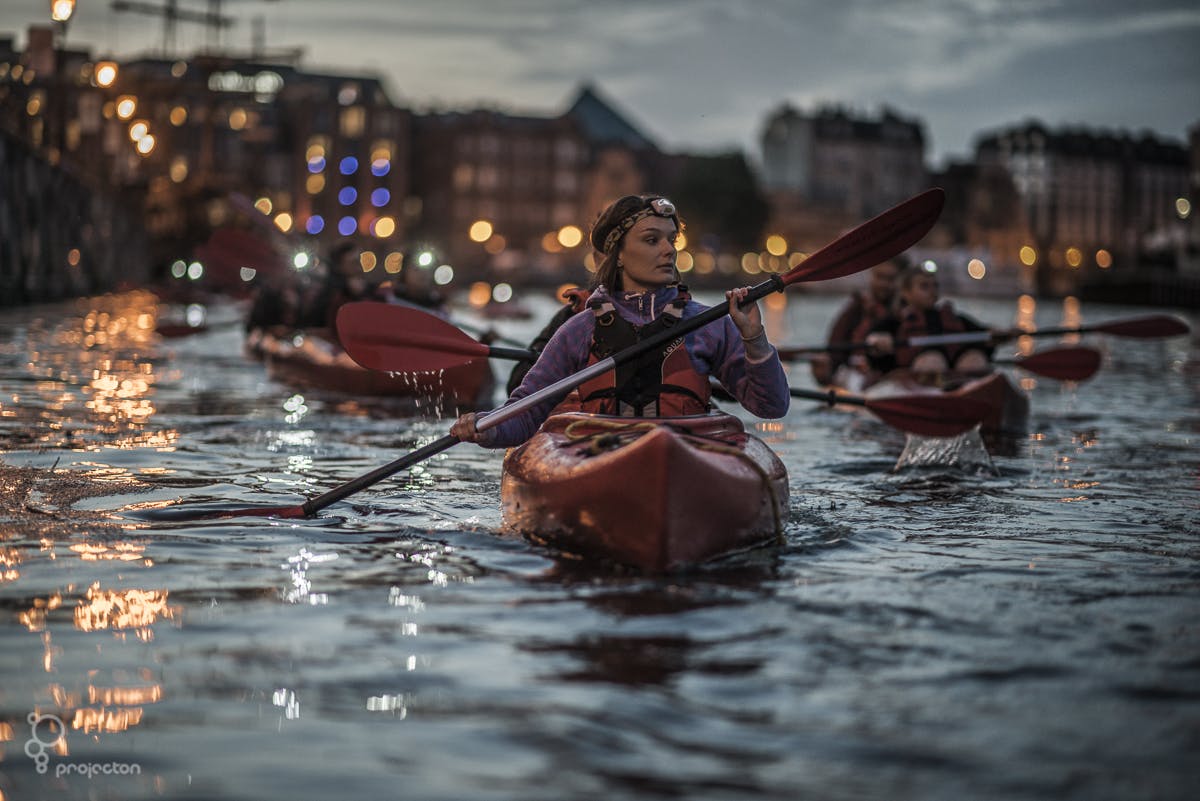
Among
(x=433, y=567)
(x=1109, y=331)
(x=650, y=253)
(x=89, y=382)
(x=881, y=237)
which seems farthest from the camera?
(x=89, y=382)

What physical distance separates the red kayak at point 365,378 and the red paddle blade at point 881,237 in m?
6.44

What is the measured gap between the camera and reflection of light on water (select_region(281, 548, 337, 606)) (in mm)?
5672

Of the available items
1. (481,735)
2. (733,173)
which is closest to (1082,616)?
(481,735)

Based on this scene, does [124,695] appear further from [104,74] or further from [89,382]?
[104,74]

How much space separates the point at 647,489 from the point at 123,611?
1921 mm

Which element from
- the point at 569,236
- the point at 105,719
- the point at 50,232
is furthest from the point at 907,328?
the point at 569,236

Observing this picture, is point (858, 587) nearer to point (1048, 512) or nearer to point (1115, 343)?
point (1048, 512)

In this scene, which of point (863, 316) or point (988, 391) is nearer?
point (988, 391)

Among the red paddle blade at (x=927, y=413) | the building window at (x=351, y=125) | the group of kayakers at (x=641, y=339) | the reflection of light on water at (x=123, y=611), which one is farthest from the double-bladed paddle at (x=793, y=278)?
the building window at (x=351, y=125)

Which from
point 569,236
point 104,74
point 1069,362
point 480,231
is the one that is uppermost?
point 480,231

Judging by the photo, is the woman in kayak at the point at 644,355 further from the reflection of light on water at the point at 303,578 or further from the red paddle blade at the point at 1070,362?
the red paddle blade at the point at 1070,362

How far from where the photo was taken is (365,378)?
15.6 metres

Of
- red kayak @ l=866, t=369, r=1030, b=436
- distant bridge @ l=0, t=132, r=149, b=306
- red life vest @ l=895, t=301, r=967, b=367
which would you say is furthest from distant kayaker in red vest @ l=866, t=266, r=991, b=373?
distant bridge @ l=0, t=132, r=149, b=306

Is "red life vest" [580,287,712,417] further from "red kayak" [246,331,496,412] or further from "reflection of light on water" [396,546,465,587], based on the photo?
"red kayak" [246,331,496,412]
